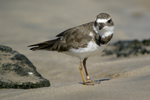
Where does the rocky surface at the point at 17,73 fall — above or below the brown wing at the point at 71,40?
below

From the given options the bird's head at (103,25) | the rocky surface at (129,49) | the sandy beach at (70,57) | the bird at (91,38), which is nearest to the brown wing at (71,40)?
the bird at (91,38)

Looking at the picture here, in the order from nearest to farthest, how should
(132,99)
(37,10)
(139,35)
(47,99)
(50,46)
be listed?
(132,99) → (47,99) → (50,46) → (139,35) → (37,10)

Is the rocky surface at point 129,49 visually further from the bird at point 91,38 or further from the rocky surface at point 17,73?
the bird at point 91,38

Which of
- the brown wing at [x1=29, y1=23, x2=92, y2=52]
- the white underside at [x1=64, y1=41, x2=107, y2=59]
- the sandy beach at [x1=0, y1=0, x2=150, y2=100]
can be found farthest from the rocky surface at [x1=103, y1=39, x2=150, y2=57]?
the white underside at [x1=64, y1=41, x2=107, y2=59]

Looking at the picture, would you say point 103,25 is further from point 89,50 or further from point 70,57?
point 70,57

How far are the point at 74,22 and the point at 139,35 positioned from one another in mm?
4236

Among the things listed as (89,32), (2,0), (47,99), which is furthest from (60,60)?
(2,0)

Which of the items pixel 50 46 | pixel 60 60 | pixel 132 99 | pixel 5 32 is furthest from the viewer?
pixel 5 32

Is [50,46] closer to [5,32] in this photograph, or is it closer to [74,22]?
[5,32]

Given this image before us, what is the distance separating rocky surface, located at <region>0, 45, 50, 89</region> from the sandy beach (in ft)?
0.99

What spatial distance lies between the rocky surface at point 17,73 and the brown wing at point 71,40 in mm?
817

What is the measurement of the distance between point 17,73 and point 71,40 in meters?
1.70

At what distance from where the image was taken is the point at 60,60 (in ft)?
29.8

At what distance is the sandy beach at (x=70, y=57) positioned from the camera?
395 centimetres
